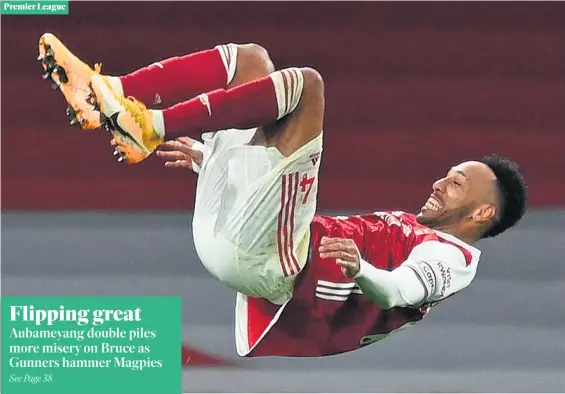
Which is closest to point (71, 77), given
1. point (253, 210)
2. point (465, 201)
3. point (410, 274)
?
point (253, 210)

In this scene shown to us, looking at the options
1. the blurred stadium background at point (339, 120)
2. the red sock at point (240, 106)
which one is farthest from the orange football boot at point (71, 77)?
the blurred stadium background at point (339, 120)

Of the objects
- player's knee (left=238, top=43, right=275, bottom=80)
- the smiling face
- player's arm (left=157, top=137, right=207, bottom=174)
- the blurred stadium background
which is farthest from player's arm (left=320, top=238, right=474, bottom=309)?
the blurred stadium background

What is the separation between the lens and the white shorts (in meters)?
1.92

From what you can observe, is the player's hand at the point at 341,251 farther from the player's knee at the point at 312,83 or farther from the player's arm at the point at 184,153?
the player's arm at the point at 184,153

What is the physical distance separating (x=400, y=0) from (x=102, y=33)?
43.2 inches

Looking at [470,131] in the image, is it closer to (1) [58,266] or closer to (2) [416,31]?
(2) [416,31]

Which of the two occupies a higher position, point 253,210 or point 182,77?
point 182,77

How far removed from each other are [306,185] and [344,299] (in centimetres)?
28

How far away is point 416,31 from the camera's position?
150 inches

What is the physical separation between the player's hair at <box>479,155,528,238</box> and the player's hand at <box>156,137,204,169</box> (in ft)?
1.91

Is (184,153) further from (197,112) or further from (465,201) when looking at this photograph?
(465,201)

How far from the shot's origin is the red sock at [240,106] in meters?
1.76

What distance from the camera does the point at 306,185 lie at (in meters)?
1.95

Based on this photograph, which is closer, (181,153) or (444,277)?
(444,277)
